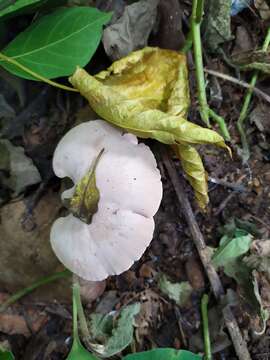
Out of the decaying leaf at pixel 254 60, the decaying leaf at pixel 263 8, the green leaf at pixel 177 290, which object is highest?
the decaying leaf at pixel 263 8

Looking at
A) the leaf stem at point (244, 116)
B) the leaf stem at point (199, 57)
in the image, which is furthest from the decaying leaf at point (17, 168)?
the leaf stem at point (244, 116)

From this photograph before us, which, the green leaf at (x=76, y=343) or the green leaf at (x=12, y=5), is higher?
the green leaf at (x=12, y=5)

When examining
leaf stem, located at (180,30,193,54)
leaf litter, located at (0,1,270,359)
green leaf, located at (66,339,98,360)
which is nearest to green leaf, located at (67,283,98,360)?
green leaf, located at (66,339,98,360)

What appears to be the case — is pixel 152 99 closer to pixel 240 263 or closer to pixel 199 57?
pixel 199 57

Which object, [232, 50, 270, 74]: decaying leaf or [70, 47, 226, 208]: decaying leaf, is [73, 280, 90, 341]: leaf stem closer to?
[70, 47, 226, 208]: decaying leaf

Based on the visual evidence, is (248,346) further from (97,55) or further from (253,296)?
(97,55)

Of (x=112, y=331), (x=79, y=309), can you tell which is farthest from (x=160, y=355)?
(x=79, y=309)

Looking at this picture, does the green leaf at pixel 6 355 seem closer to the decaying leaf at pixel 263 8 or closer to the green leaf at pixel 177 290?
the green leaf at pixel 177 290
